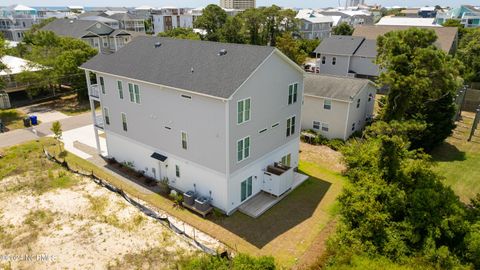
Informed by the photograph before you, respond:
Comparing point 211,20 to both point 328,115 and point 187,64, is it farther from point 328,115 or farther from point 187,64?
point 187,64

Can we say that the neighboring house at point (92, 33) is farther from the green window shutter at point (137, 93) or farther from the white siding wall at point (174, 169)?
the green window shutter at point (137, 93)

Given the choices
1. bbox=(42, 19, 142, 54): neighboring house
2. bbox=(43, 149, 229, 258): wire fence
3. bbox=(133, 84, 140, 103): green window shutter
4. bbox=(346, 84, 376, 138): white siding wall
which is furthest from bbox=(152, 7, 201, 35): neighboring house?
bbox=(43, 149, 229, 258): wire fence

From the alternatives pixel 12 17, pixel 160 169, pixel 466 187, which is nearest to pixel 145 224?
pixel 160 169

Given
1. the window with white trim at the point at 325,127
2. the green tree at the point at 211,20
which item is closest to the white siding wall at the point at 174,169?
the window with white trim at the point at 325,127

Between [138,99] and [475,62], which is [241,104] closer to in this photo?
[138,99]

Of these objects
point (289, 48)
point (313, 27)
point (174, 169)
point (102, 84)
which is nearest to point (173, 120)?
point (174, 169)

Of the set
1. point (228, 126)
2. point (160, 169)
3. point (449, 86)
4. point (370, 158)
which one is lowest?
point (160, 169)

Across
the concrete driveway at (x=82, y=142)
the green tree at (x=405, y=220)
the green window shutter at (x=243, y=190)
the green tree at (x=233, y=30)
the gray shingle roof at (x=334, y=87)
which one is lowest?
the concrete driveway at (x=82, y=142)

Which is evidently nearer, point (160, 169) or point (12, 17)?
point (160, 169)
